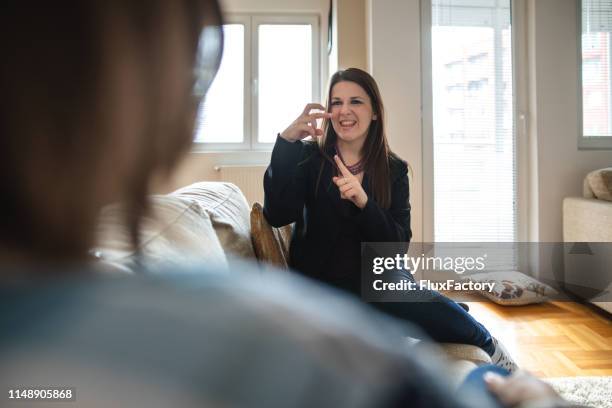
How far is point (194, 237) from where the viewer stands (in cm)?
81

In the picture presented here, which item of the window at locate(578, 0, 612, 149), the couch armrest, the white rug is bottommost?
the white rug

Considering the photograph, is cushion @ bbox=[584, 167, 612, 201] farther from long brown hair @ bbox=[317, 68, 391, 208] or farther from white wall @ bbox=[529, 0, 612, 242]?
long brown hair @ bbox=[317, 68, 391, 208]

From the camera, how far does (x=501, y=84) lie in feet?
11.9

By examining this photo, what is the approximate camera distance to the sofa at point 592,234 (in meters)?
2.81

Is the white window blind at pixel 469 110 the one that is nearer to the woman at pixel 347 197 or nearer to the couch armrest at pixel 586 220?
the couch armrest at pixel 586 220

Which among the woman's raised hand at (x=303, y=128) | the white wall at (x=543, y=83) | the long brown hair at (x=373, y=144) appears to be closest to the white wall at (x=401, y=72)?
the white wall at (x=543, y=83)

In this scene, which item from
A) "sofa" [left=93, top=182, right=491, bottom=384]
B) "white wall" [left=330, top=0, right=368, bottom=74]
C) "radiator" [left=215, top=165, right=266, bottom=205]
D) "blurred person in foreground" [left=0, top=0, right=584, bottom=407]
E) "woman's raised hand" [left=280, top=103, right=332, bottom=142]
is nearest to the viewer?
"blurred person in foreground" [left=0, top=0, right=584, bottom=407]

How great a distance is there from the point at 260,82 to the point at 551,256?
2.97m

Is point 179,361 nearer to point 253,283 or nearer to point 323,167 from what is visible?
point 253,283

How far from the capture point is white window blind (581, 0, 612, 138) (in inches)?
138

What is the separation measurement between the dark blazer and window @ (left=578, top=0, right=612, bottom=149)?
2667 millimetres

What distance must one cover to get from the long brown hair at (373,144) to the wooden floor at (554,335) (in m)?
1.16

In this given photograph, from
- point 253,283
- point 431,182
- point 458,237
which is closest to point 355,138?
point 253,283

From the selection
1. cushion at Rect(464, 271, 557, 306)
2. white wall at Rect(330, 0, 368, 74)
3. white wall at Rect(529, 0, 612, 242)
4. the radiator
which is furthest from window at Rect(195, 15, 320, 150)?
cushion at Rect(464, 271, 557, 306)
